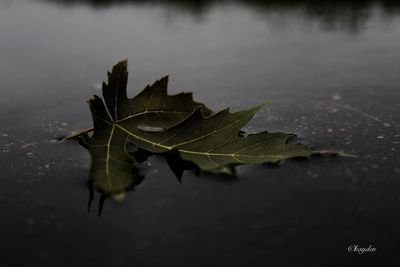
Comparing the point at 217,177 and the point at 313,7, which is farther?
the point at 313,7

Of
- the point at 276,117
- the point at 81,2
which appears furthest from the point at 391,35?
the point at 81,2

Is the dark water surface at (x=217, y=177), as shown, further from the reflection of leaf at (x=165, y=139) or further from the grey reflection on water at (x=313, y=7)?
the grey reflection on water at (x=313, y=7)

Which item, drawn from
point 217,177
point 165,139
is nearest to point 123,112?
point 165,139

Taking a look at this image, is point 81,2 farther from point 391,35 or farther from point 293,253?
point 293,253

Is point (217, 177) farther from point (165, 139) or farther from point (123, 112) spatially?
point (123, 112)

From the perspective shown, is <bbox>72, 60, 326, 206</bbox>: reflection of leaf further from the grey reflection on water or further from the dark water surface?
the grey reflection on water
